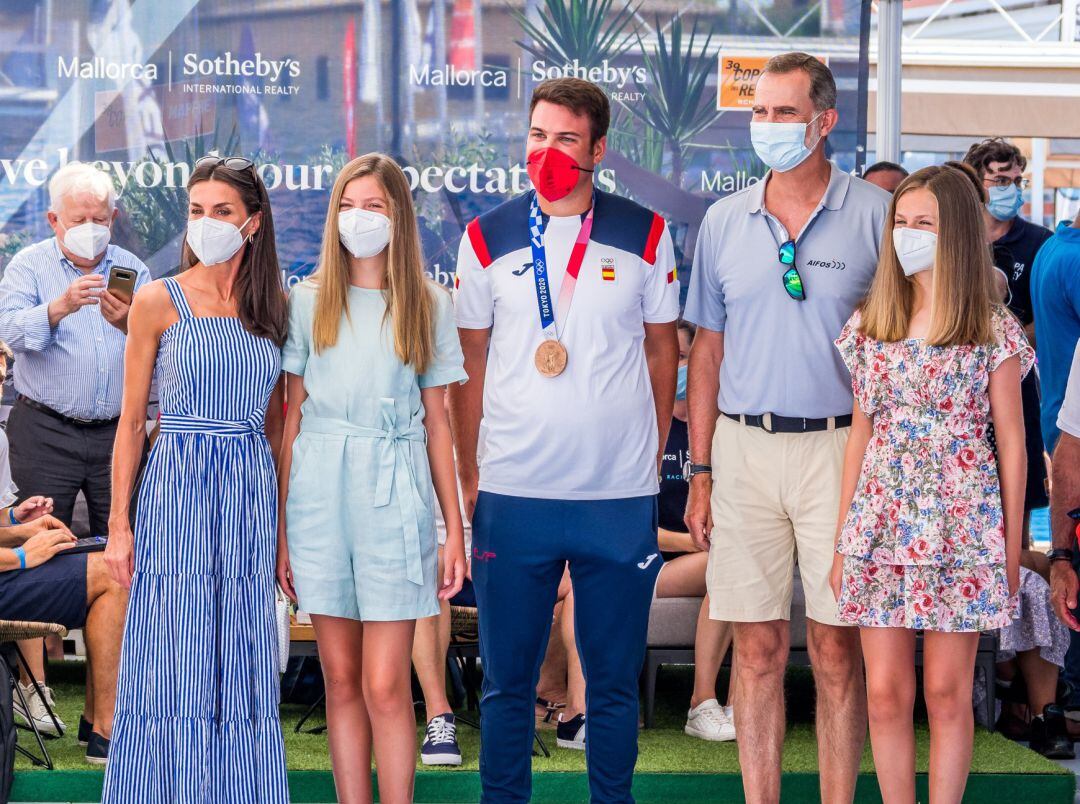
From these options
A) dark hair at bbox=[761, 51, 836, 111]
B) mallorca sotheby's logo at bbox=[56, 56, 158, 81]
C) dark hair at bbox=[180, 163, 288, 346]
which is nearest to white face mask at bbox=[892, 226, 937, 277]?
dark hair at bbox=[761, 51, 836, 111]

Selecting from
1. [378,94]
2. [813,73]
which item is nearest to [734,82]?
[378,94]

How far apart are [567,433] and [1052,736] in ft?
8.63

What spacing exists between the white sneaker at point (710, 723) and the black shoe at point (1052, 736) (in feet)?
3.58

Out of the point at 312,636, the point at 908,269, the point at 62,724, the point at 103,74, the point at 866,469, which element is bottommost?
the point at 62,724

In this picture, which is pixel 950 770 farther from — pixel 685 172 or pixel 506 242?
pixel 685 172

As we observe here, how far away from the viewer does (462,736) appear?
494cm

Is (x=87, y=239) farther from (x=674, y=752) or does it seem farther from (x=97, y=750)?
(x=674, y=752)

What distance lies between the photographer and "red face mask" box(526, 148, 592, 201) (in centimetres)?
330

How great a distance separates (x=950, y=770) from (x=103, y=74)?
13.0 feet

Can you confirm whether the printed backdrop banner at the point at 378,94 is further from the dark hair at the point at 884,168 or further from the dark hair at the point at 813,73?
the dark hair at the point at 813,73

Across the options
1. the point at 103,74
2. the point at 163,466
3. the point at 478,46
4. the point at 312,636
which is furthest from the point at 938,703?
the point at 103,74

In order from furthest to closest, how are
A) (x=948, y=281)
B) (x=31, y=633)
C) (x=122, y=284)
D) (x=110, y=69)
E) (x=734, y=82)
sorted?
(x=734, y=82) < (x=110, y=69) < (x=31, y=633) < (x=122, y=284) < (x=948, y=281)

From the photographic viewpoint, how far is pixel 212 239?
334 cm

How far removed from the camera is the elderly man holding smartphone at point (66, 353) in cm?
510
